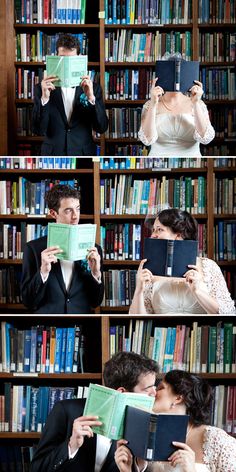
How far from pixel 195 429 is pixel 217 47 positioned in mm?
3745

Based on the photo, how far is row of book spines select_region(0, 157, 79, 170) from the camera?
5.32 meters

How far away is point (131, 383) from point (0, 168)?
209 centimetres

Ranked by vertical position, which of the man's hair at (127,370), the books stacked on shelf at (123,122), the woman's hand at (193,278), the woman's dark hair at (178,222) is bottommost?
the man's hair at (127,370)

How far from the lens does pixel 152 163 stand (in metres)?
5.29

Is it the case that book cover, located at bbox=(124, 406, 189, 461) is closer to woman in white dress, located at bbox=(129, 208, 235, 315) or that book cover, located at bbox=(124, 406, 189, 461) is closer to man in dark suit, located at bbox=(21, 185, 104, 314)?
woman in white dress, located at bbox=(129, 208, 235, 315)

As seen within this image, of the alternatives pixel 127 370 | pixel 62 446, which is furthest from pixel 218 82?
pixel 62 446

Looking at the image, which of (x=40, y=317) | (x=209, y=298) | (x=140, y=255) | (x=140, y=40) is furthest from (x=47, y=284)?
(x=140, y=40)

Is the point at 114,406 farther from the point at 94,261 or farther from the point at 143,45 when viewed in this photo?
the point at 143,45

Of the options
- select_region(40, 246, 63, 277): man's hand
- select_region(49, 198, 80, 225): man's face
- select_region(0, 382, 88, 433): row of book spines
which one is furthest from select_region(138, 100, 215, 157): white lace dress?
select_region(0, 382, 88, 433): row of book spines

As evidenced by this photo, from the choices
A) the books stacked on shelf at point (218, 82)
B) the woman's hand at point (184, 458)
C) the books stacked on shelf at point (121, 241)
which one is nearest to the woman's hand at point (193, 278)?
the woman's hand at point (184, 458)

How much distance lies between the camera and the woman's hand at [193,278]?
4211 millimetres

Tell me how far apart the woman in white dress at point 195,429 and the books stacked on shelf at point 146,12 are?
361cm

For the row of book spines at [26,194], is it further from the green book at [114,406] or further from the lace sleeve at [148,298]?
the green book at [114,406]

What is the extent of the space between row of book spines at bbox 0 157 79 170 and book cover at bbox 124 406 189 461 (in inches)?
87.7
